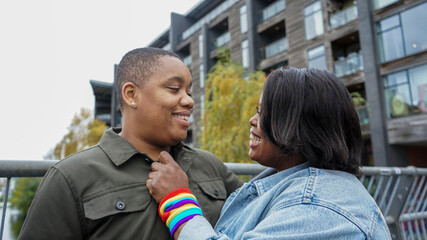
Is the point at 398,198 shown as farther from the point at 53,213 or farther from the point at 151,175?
the point at 53,213

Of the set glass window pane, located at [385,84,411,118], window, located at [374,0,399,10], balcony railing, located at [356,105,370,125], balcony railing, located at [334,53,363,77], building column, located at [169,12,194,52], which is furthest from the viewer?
building column, located at [169,12,194,52]

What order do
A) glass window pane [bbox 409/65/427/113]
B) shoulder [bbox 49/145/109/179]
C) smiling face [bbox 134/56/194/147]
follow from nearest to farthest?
shoulder [bbox 49/145/109/179], smiling face [bbox 134/56/194/147], glass window pane [bbox 409/65/427/113]

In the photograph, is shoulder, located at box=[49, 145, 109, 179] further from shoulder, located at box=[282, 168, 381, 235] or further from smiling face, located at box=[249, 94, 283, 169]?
shoulder, located at box=[282, 168, 381, 235]

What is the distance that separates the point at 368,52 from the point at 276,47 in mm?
6619

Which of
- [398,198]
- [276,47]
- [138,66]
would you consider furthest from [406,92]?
[138,66]

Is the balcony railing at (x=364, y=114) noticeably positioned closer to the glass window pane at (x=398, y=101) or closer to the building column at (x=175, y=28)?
the glass window pane at (x=398, y=101)

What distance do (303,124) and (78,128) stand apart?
145ft

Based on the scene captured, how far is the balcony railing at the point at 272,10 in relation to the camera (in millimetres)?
21062

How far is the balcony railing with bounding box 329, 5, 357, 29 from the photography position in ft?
54.4

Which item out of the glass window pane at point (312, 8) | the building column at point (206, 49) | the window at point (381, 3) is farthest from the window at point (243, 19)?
the window at point (381, 3)

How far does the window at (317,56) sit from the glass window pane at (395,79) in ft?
11.1

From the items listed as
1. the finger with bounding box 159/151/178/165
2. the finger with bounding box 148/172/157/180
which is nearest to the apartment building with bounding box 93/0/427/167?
the finger with bounding box 159/151/178/165

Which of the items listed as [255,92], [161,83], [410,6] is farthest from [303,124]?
[410,6]

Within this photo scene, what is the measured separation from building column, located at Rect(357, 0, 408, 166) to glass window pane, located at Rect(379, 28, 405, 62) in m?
0.28
